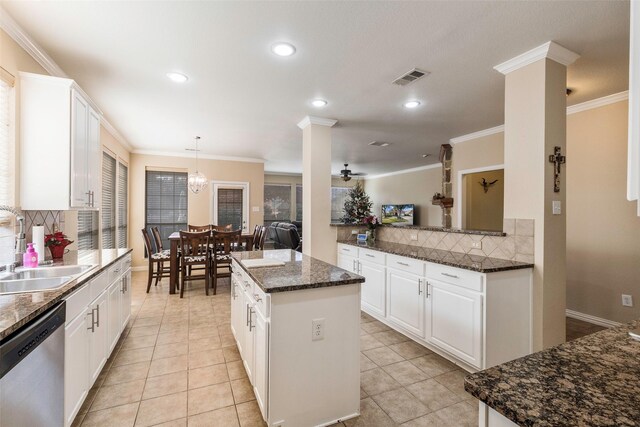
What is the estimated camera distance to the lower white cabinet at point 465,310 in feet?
7.57

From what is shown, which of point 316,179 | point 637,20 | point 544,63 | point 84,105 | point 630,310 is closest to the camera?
point 637,20

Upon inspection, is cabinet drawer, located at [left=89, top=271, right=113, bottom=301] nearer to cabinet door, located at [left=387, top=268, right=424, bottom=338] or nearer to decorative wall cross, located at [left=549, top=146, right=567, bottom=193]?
cabinet door, located at [left=387, top=268, right=424, bottom=338]

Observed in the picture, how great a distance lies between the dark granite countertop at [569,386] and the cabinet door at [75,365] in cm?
205

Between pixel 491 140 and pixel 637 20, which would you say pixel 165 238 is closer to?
pixel 491 140

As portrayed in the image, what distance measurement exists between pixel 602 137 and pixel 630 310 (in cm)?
193

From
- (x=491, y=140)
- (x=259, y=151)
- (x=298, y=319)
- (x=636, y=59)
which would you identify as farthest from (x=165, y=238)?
(x=636, y=59)

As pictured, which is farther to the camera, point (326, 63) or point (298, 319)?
point (326, 63)

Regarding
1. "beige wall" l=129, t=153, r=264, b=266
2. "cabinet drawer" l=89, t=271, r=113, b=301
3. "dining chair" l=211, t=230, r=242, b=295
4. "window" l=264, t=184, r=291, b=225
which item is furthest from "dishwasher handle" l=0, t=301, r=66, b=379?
"window" l=264, t=184, r=291, b=225

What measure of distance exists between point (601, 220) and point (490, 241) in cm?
184

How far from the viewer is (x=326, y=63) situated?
2650 millimetres

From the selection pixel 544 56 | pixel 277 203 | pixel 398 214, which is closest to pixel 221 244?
pixel 544 56

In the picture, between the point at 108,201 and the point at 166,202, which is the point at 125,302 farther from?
the point at 166,202

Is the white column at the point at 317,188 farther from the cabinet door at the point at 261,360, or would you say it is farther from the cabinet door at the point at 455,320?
the cabinet door at the point at 261,360

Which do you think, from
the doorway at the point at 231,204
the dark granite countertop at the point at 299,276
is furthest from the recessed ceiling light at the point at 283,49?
the doorway at the point at 231,204
